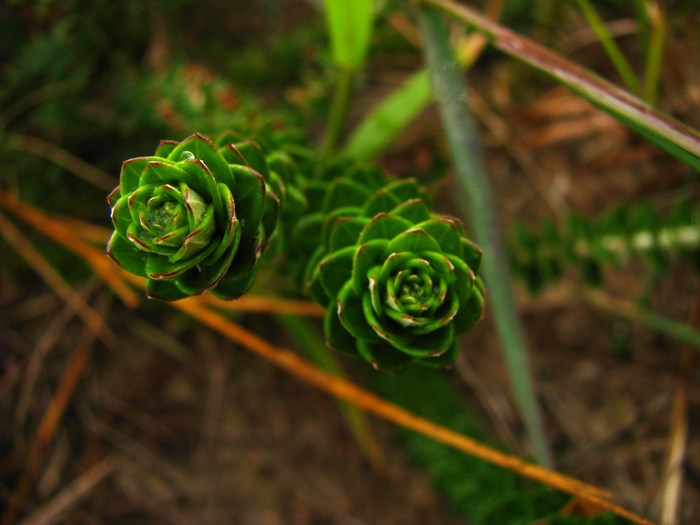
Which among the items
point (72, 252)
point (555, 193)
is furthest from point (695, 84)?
point (72, 252)

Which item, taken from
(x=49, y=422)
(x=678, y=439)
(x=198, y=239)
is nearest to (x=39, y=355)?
(x=49, y=422)

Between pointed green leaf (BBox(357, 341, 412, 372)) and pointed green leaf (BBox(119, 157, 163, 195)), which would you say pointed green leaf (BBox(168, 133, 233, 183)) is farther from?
pointed green leaf (BBox(357, 341, 412, 372))

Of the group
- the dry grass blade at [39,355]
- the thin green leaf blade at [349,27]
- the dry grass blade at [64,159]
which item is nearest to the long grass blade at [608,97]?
the thin green leaf blade at [349,27]

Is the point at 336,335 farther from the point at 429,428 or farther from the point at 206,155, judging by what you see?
the point at 429,428

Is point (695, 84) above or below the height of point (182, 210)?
above

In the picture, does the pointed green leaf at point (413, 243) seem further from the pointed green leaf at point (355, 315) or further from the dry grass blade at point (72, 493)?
the dry grass blade at point (72, 493)

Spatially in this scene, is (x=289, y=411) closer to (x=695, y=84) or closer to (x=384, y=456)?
(x=384, y=456)

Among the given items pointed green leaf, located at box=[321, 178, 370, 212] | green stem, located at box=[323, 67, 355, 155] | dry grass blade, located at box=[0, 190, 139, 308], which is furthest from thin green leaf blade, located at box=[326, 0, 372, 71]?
dry grass blade, located at box=[0, 190, 139, 308]
